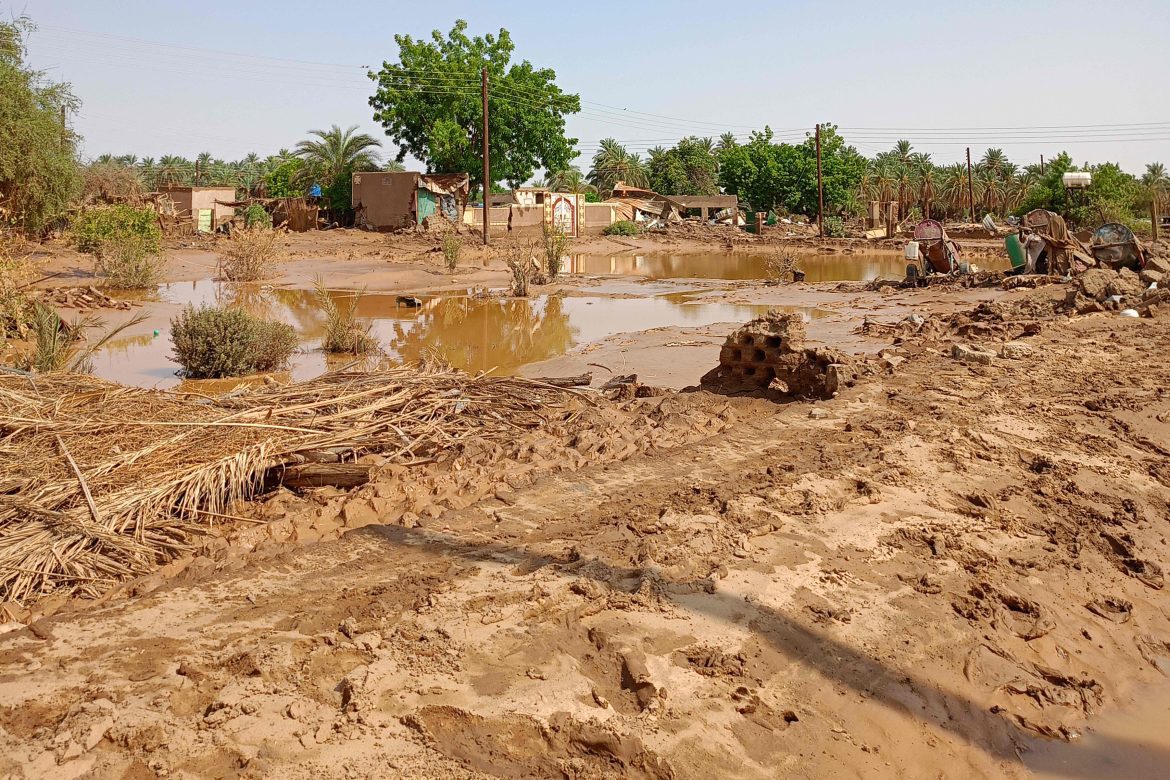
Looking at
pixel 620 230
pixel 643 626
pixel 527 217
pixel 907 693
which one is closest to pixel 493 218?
pixel 527 217

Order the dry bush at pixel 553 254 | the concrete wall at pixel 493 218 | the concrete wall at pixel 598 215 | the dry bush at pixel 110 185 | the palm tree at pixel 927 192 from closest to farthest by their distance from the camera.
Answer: the dry bush at pixel 553 254, the dry bush at pixel 110 185, the concrete wall at pixel 493 218, the concrete wall at pixel 598 215, the palm tree at pixel 927 192

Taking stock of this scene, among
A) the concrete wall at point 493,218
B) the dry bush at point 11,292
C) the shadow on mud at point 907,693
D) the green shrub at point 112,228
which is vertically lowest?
Result: the shadow on mud at point 907,693

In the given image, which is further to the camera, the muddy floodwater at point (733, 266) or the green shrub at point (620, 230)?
the green shrub at point (620, 230)

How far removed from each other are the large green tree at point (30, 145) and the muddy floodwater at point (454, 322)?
4720 mm

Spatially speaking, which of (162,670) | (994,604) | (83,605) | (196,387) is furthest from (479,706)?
(196,387)

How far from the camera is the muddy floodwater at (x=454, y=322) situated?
12.5 meters

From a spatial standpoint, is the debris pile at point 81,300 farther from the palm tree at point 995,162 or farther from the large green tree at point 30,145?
the palm tree at point 995,162

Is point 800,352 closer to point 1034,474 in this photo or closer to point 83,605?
point 1034,474

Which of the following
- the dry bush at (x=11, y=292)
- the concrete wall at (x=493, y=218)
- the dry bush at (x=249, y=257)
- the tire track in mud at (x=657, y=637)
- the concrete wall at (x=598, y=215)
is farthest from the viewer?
the concrete wall at (x=598, y=215)

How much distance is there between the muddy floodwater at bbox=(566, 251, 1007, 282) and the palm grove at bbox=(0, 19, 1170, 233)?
31.5ft

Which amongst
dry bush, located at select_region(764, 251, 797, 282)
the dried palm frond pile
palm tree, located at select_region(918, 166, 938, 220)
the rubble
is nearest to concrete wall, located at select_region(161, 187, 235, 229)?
dry bush, located at select_region(764, 251, 797, 282)

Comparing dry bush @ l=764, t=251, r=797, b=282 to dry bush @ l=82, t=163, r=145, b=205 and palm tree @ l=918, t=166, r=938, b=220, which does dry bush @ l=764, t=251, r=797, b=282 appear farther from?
palm tree @ l=918, t=166, r=938, b=220

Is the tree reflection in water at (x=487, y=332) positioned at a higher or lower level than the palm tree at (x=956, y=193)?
lower

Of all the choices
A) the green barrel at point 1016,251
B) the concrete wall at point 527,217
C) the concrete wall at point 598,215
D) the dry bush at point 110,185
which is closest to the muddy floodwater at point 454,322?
the green barrel at point 1016,251
